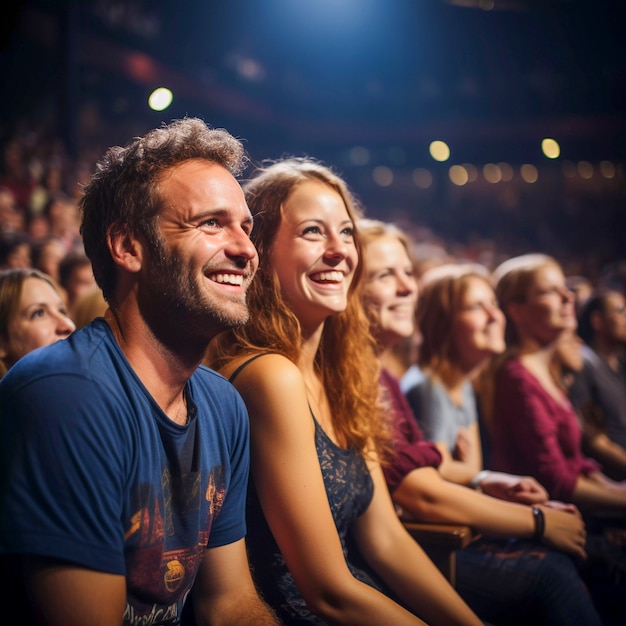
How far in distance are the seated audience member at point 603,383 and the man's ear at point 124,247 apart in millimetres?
2688

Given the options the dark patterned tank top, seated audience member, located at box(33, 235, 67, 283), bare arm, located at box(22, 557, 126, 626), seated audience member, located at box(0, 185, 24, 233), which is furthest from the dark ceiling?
bare arm, located at box(22, 557, 126, 626)

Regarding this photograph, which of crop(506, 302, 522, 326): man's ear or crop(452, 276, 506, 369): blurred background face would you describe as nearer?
crop(452, 276, 506, 369): blurred background face

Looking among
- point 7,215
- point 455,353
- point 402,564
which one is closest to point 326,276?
point 402,564

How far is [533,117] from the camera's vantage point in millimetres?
15570

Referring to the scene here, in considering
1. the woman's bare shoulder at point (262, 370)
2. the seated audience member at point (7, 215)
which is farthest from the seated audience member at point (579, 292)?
the seated audience member at point (7, 215)

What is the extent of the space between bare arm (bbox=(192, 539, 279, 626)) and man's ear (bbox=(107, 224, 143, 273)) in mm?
594

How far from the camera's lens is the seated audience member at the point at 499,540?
78.4 inches

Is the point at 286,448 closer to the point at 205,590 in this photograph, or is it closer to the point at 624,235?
the point at 205,590

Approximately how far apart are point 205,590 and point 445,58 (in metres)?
17.0

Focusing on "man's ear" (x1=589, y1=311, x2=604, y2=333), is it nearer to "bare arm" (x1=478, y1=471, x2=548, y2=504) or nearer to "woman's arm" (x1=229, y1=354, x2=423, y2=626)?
"bare arm" (x1=478, y1=471, x2=548, y2=504)

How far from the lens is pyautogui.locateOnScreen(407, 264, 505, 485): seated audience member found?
8.29 ft

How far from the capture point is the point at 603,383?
3.44 m

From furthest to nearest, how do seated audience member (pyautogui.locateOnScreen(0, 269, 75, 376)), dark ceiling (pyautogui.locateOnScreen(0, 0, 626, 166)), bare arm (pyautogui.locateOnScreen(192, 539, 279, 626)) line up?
dark ceiling (pyautogui.locateOnScreen(0, 0, 626, 166)), seated audience member (pyautogui.locateOnScreen(0, 269, 75, 376)), bare arm (pyautogui.locateOnScreen(192, 539, 279, 626))

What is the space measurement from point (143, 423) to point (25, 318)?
3.34ft
